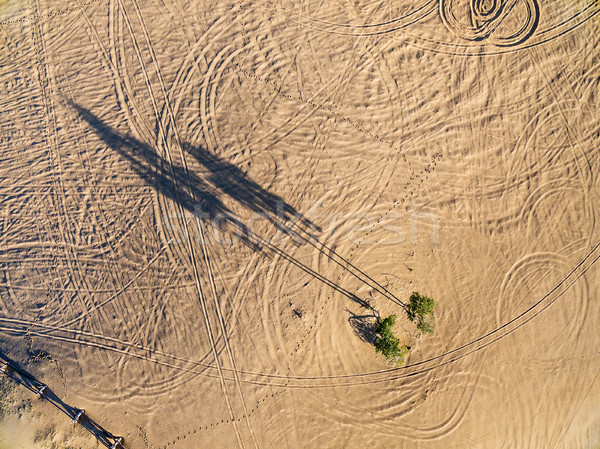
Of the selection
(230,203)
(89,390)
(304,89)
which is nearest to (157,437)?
(89,390)

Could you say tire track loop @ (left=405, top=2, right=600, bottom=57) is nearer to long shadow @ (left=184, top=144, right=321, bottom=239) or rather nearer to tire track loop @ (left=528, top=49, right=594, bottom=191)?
tire track loop @ (left=528, top=49, right=594, bottom=191)

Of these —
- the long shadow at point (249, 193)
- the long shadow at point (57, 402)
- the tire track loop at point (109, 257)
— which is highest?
the long shadow at point (249, 193)

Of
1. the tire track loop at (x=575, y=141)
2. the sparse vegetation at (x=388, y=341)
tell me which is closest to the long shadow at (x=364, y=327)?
the sparse vegetation at (x=388, y=341)

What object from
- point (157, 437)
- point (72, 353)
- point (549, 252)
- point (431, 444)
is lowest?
point (157, 437)

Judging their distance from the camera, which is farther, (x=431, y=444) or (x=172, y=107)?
(x=172, y=107)

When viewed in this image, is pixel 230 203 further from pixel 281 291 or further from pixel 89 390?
pixel 89 390

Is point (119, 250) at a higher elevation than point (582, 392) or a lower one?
lower

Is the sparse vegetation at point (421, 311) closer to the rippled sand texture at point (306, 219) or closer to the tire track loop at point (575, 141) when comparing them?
the rippled sand texture at point (306, 219)
